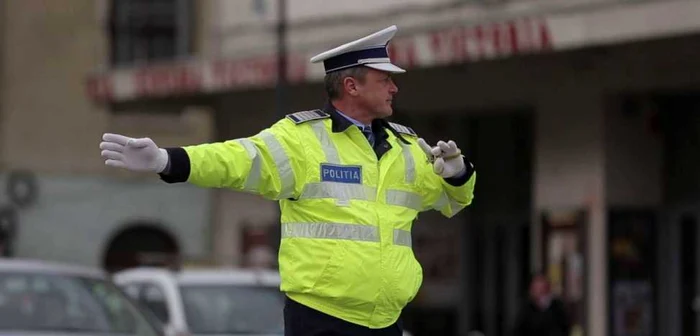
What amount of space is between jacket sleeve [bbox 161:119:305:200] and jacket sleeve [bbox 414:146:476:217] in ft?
1.65

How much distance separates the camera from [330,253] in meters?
5.24

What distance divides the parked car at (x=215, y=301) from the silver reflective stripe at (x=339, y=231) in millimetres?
6931

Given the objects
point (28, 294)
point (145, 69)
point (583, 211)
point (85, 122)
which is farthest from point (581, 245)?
point (85, 122)

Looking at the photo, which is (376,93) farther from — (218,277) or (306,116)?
(218,277)

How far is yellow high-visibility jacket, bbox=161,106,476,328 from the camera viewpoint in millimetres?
5223

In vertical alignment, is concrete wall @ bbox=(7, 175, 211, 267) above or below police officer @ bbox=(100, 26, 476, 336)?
below

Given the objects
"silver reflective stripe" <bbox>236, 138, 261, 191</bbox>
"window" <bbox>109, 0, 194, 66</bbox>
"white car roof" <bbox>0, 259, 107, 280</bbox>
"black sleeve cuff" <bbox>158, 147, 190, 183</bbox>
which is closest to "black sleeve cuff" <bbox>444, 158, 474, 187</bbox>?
"silver reflective stripe" <bbox>236, 138, 261, 191</bbox>

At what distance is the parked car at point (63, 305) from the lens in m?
10.2

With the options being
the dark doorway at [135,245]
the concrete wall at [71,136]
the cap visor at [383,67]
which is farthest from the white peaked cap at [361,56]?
the dark doorway at [135,245]

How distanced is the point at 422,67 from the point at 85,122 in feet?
48.1

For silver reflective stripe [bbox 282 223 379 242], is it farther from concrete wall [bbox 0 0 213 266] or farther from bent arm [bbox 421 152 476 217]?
concrete wall [bbox 0 0 213 266]

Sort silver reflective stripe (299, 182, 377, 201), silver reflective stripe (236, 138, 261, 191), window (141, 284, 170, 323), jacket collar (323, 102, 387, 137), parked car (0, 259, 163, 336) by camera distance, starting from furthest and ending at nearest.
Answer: window (141, 284, 170, 323)
parked car (0, 259, 163, 336)
jacket collar (323, 102, 387, 137)
silver reflective stripe (299, 182, 377, 201)
silver reflective stripe (236, 138, 261, 191)

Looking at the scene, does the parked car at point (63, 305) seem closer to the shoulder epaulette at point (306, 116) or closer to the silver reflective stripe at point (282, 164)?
the shoulder epaulette at point (306, 116)

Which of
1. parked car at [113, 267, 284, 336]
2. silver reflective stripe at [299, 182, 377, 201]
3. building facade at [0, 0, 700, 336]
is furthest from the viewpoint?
building facade at [0, 0, 700, 336]
